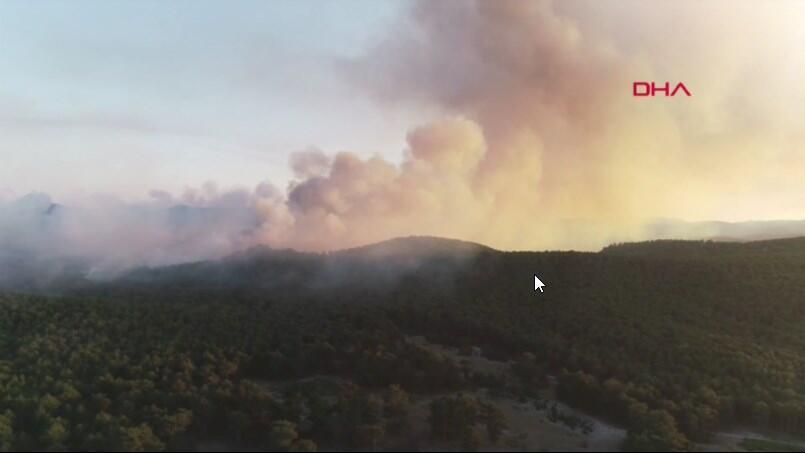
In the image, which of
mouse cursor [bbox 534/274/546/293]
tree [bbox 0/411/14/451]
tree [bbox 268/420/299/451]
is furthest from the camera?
mouse cursor [bbox 534/274/546/293]

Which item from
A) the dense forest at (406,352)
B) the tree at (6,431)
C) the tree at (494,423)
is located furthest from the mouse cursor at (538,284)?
the tree at (6,431)

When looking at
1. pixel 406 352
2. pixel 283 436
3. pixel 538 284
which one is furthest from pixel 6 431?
pixel 538 284

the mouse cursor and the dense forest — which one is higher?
the mouse cursor

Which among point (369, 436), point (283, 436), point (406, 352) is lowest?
point (369, 436)

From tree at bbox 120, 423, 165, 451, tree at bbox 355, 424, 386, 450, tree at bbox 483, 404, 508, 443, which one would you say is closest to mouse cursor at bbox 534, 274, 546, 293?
tree at bbox 483, 404, 508, 443

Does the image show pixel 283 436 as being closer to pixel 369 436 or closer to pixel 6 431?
pixel 369 436

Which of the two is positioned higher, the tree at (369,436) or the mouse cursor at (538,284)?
the mouse cursor at (538,284)

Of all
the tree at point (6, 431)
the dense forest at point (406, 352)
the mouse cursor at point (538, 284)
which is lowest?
the tree at point (6, 431)

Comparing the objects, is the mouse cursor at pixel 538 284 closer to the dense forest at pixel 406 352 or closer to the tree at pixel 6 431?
the dense forest at pixel 406 352

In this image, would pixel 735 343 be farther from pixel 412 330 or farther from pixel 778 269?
pixel 412 330

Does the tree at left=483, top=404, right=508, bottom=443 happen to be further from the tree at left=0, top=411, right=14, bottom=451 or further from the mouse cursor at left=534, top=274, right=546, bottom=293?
the mouse cursor at left=534, top=274, right=546, bottom=293
